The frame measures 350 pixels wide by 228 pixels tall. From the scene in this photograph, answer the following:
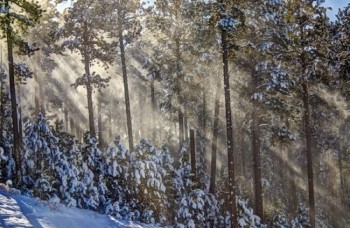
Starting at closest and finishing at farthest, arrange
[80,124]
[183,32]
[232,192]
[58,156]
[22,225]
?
[22,225], [58,156], [232,192], [183,32], [80,124]

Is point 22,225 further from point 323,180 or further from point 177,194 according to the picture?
point 323,180

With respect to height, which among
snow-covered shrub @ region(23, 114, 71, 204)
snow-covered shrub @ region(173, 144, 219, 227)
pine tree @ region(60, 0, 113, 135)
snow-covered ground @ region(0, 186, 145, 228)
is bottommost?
snow-covered shrub @ region(173, 144, 219, 227)

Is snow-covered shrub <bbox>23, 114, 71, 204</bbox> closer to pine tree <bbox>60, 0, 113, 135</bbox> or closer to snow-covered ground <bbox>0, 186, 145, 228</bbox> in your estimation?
snow-covered ground <bbox>0, 186, 145, 228</bbox>

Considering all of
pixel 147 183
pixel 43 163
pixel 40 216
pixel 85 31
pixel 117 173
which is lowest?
pixel 147 183

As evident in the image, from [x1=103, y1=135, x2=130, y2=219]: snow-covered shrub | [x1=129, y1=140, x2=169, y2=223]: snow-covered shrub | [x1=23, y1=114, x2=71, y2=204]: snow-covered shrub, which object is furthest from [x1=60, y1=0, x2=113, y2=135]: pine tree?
[x1=129, y1=140, x2=169, y2=223]: snow-covered shrub

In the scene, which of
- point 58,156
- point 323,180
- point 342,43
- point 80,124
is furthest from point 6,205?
point 80,124

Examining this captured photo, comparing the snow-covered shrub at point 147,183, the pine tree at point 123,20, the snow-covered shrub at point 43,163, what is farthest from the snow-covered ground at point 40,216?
the pine tree at point 123,20

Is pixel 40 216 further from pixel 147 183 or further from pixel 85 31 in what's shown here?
pixel 85 31

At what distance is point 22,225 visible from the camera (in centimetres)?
952

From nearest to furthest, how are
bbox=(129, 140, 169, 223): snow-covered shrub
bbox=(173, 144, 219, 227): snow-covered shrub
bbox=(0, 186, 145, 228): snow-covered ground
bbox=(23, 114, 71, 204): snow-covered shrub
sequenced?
bbox=(0, 186, 145, 228): snow-covered ground < bbox=(23, 114, 71, 204): snow-covered shrub < bbox=(129, 140, 169, 223): snow-covered shrub < bbox=(173, 144, 219, 227): snow-covered shrub

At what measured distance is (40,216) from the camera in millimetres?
10875

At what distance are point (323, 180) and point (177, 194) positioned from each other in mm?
36900

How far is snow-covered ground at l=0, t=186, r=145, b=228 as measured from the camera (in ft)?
32.9

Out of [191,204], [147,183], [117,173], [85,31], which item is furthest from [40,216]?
[85,31]
